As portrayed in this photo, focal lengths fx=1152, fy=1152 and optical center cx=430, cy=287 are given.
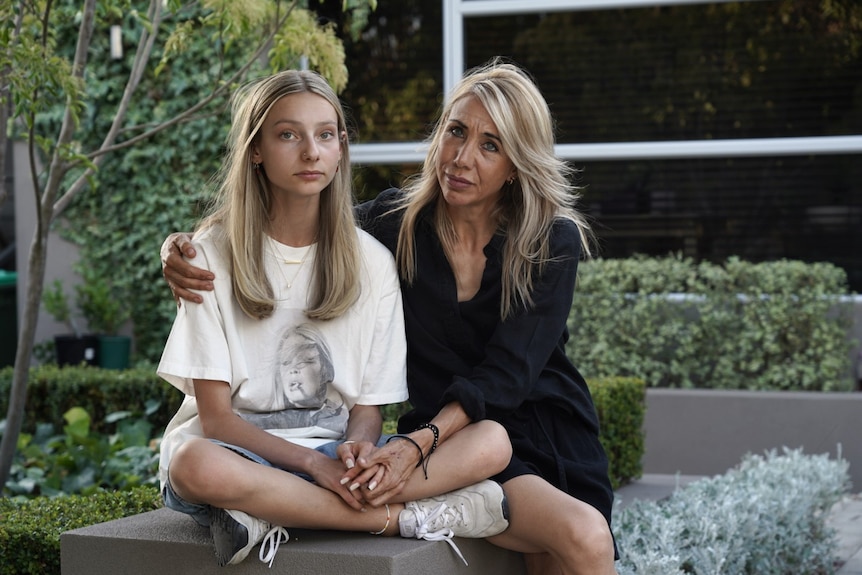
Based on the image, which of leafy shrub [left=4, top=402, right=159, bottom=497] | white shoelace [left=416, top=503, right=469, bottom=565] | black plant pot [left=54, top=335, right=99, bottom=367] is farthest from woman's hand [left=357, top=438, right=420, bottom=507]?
black plant pot [left=54, top=335, right=99, bottom=367]

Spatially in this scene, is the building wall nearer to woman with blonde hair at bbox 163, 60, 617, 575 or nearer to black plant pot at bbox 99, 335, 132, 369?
black plant pot at bbox 99, 335, 132, 369

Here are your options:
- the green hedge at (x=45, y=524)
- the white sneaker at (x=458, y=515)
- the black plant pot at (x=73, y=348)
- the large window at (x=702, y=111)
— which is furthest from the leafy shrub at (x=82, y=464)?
the large window at (x=702, y=111)

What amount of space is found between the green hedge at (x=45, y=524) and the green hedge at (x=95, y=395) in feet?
8.22

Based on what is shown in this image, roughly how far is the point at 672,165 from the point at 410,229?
16.4 ft

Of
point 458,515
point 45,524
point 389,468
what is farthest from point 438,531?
point 45,524

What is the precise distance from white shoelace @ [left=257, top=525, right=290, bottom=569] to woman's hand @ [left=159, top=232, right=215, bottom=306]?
569 millimetres

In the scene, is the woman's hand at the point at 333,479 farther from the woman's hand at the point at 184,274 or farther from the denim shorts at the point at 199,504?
the woman's hand at the point at 184,274

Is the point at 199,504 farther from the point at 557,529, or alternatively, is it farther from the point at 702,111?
the point at 702,111

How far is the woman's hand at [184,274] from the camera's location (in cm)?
273

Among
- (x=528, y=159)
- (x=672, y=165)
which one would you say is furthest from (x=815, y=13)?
(x=528, y=159)

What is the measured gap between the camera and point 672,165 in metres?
7.81

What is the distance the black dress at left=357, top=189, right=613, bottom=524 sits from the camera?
2961mm

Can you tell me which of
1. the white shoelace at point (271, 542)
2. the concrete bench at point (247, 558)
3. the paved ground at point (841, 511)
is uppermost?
the white shoelace at point (271, 542)

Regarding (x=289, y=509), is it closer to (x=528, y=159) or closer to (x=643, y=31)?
(x=528, y=159)
